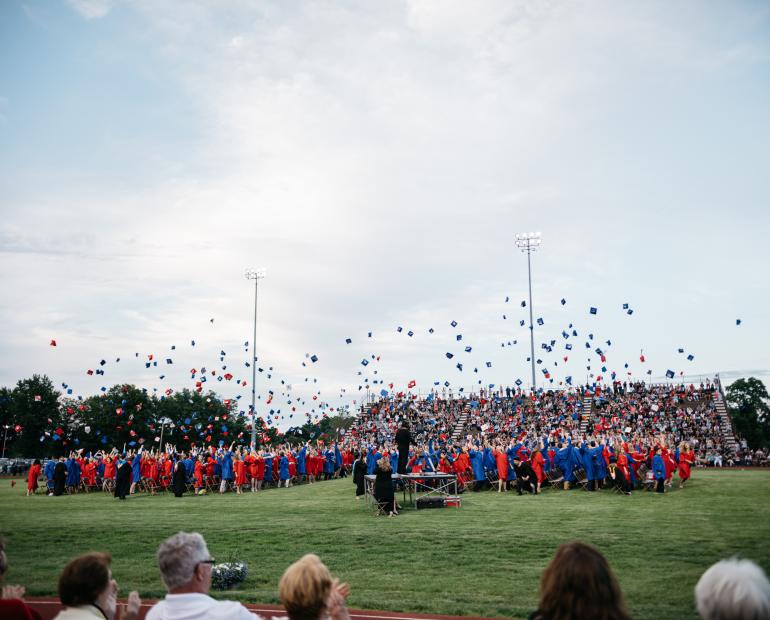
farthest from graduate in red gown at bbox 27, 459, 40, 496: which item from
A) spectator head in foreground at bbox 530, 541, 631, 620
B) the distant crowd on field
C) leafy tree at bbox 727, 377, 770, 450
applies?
leafy tree at bbox 727, 377, 770, 450

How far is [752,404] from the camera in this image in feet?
260

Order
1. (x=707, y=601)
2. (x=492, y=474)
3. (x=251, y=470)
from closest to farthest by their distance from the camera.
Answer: (x=707, y=601), (x=492, y=474), (x=251, y=470)

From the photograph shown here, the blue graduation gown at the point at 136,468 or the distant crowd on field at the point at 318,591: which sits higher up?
the distant crowd on field at the point at 318,591

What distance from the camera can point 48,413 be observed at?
266 feet

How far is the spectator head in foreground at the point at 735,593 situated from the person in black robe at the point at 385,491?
50.2 feet

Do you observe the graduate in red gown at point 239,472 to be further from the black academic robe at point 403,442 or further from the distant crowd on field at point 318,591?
the distant crowd on field at point 318,591

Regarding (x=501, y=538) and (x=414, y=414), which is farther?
(x=414, y=414)

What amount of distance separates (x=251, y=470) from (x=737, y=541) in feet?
75.2

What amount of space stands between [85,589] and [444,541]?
9.93 m

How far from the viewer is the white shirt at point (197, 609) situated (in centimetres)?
364

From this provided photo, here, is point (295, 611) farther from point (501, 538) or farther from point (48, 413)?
point (48, 413)

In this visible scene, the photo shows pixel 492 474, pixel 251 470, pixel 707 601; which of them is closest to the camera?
pixel 707 601

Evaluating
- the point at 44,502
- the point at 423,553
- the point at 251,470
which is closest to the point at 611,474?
the point at 423,553

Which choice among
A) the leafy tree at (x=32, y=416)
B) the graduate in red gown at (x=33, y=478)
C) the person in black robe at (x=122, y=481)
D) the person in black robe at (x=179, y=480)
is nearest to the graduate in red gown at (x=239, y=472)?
the person in black robe at (x=179, y=480)
